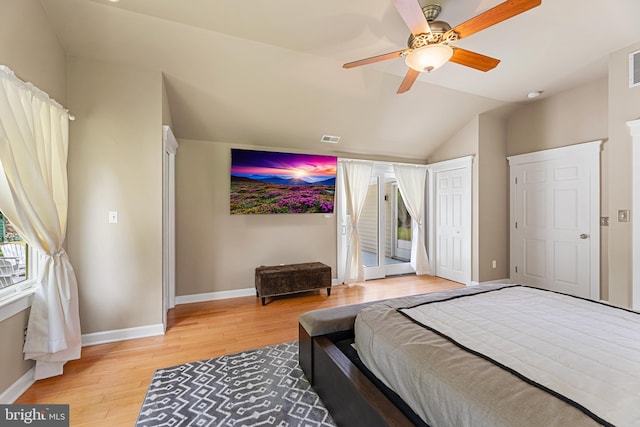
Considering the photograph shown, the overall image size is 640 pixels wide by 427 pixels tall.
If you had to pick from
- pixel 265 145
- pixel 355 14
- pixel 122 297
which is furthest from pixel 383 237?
pixel 122 297

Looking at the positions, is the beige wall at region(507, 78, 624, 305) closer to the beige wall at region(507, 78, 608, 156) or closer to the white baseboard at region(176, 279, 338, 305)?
the beige wall at region(507, 78, 608, 156)

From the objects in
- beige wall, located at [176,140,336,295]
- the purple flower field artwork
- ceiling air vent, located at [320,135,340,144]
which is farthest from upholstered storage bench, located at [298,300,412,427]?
ceiling air vent, located at [320,135,340,144]

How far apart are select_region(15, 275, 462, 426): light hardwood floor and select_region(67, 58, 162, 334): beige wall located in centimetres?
36

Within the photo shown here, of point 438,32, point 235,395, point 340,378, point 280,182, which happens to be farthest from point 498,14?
point 280,182

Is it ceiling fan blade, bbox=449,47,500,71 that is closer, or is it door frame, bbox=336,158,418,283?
ceiling fan blade, bbox=449,47,500,71

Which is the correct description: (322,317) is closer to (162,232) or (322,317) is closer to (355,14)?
(162,232)

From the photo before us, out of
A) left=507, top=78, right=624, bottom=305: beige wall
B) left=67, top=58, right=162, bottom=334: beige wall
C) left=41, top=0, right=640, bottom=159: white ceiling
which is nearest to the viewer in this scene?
left=41, top=0, right=640, bottom=159: white ceiling

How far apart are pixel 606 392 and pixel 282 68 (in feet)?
11.0

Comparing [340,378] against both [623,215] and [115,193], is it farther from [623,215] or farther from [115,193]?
[623,215]

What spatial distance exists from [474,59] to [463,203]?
2.92 metres

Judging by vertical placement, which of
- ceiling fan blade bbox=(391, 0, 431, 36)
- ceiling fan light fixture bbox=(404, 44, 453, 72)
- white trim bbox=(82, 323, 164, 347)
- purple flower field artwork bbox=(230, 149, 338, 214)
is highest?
ceiling fan blade bbox=(391, 0, 431, 36)

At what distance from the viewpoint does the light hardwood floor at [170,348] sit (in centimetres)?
185

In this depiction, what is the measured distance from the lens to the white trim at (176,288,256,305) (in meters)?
3.76

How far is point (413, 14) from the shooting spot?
170 cm
